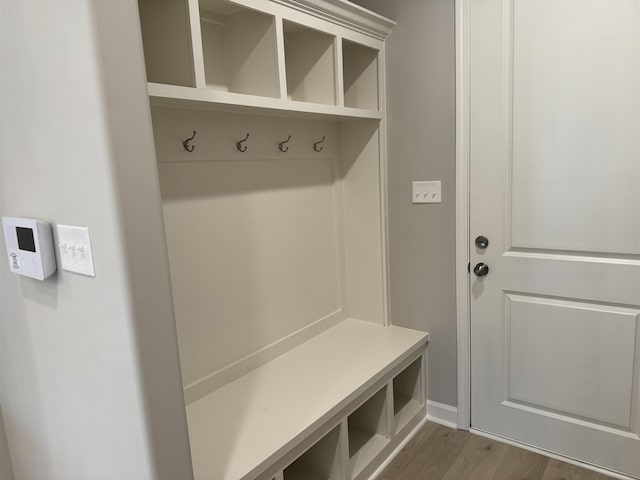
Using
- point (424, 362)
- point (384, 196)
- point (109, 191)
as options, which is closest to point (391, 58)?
point (384, 196)

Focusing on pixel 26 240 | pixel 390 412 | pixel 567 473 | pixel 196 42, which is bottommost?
pixel 567 473

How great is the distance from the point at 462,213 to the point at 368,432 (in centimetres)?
116

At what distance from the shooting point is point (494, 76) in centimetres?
198

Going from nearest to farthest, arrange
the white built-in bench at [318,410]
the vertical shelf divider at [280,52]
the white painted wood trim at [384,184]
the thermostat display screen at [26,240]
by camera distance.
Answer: the thermostat display screen at [26,240]
the white built-in bench at [318,410]
the vertical shelf divider at [280,52]
the white painted wood trim at [384,184]

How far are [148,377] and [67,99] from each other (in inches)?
25.9

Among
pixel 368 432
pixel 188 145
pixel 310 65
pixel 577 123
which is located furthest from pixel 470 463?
pixel 310 65

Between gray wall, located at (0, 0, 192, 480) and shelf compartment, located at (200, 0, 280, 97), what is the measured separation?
781 mm

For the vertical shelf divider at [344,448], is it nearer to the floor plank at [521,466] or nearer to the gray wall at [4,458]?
the floor plank at [521,466]

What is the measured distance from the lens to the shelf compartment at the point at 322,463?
1.83 meters

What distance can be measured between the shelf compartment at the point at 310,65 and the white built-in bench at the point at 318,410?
3.95 feet

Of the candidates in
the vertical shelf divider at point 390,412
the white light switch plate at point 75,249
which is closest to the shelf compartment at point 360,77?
the vertical shelf divider at point 390,412

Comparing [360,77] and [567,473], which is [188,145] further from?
[567,473]

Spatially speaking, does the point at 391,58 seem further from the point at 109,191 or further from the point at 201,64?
the point at 109,191

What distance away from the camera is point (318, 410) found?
1.70 meters
